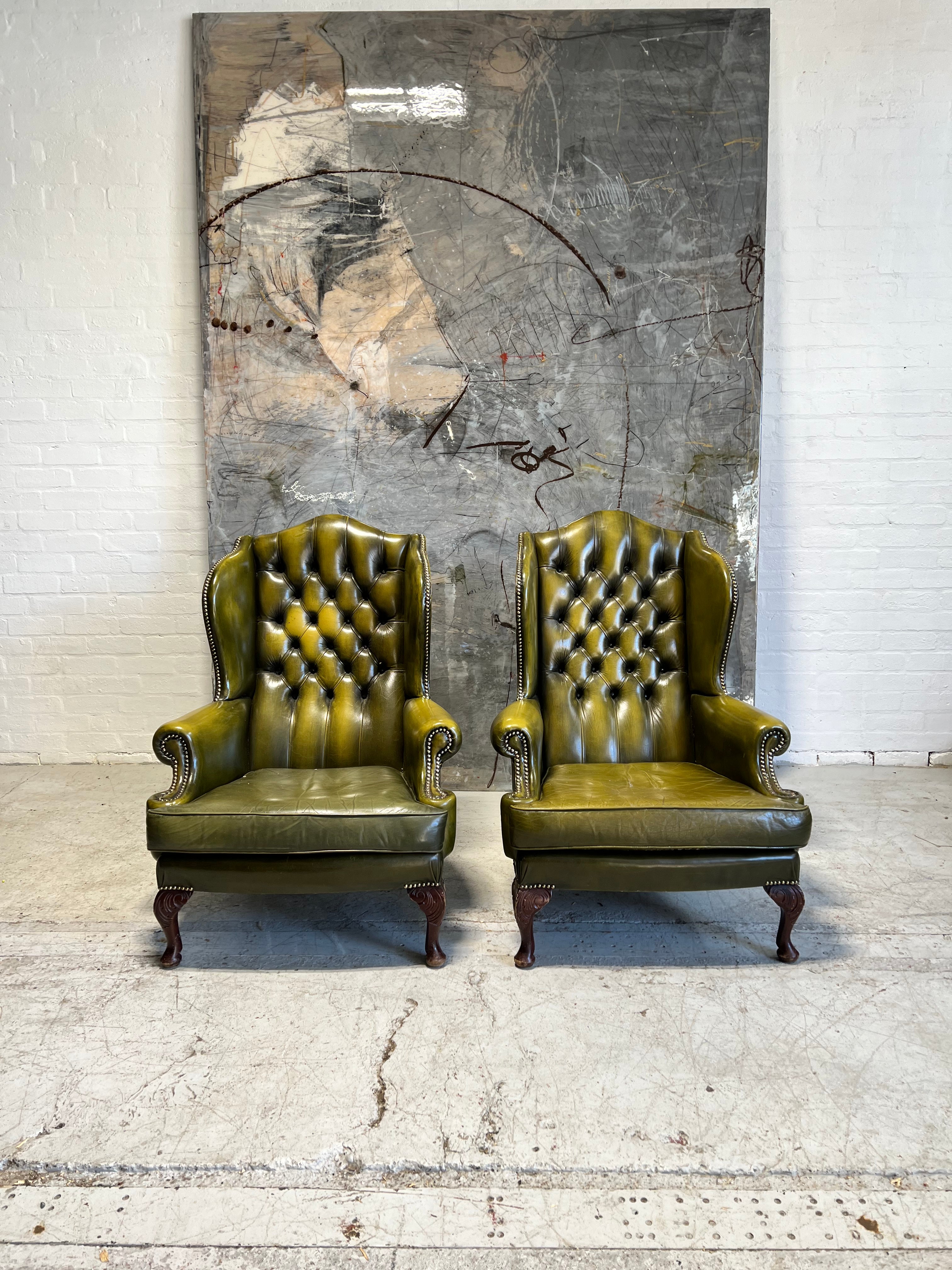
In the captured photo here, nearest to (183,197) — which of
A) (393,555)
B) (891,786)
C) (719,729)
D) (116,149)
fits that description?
(116,149)

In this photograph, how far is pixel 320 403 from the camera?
361cm

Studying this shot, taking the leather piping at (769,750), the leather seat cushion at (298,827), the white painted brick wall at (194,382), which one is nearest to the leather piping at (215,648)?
the leather seat cushion at (298,827)

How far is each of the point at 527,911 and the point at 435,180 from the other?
9.20 feet

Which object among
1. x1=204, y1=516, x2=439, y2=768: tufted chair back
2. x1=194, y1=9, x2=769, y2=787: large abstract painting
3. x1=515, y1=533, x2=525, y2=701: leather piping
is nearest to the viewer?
x1=515, y1=533, x2=525, y2=701: leather piping

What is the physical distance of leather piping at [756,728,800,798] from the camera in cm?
237

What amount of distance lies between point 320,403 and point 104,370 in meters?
0.97

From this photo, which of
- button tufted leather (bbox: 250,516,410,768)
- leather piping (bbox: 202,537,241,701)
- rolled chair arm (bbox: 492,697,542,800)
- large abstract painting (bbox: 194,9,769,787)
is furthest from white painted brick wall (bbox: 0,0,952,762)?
rolled chair arm (bbox: 492,697,542,800)

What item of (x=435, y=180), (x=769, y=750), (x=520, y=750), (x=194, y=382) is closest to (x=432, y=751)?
(x=520, y=750)

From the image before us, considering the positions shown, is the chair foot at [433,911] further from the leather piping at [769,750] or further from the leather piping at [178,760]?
the leather piping at [769,750]

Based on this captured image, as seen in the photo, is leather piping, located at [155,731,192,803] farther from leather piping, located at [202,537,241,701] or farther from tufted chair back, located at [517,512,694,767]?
tufted chair back, located at [517,512,694,767]

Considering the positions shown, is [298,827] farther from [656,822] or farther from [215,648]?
[656,822]

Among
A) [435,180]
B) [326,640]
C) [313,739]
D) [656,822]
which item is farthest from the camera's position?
[435,180]

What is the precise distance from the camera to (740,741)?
2.47m

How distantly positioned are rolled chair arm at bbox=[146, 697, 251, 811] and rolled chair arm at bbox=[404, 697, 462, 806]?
0.54 m
